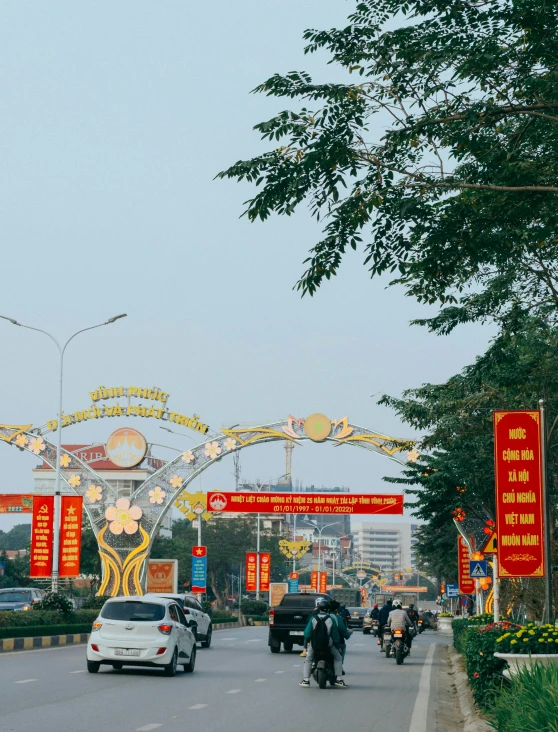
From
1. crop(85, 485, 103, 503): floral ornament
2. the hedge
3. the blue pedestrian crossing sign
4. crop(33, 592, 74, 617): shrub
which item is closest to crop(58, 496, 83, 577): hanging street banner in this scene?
crop(33, 592, 74, 617): shrub

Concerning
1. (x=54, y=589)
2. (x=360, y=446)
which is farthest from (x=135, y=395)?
(x=54, y=589)

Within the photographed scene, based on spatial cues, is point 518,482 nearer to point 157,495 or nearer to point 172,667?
point 172,667

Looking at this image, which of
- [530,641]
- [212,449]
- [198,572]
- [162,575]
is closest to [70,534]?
[162,575]

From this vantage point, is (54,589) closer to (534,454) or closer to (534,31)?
(534,454)

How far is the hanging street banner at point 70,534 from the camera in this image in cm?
3803

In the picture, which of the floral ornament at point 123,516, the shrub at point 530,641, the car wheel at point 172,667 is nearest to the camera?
the shrub at point 530,641

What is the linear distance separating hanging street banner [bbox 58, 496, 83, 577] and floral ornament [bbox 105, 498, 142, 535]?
338 inches

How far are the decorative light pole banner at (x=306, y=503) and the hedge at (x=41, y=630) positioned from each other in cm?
1478

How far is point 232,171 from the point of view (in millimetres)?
11445

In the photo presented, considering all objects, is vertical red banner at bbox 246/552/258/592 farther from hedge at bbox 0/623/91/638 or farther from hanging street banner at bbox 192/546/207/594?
hedge at bbox 0/623/91/638

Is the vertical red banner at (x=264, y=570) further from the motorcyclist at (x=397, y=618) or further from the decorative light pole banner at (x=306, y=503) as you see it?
the motorcyclist at (x=397, y=618)

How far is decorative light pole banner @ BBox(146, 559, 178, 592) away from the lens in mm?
47719

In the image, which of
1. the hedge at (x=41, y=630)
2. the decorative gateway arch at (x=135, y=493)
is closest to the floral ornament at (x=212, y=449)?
the decorative gateway arch at (x=135, y=493)

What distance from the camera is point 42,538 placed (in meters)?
38.5
